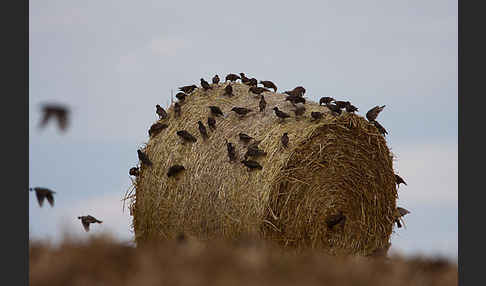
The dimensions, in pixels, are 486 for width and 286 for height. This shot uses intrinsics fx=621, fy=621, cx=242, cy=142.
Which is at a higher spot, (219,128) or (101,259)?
(219,128)

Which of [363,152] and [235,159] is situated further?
[363,152]

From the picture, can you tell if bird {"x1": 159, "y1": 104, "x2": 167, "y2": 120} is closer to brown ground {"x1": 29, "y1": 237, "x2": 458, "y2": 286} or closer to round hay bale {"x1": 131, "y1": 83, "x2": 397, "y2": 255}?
round hay bale {"x1": 131, "y1": 83, "x2": 397, "y2": 255}

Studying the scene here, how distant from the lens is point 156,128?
7.08m

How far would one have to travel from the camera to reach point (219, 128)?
21.3 feet

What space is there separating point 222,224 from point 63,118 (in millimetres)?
2561

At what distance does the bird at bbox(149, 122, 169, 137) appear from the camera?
7.06 metres

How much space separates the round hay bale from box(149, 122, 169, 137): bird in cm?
7

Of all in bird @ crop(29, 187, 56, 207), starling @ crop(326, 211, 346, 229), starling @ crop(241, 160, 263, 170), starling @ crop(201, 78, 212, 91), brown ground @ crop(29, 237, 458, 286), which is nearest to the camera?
brown ground @ crop(29, 237, 458, 286)

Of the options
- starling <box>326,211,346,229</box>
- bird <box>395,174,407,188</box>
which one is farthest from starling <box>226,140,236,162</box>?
bird <box>395,174,407,188</box>

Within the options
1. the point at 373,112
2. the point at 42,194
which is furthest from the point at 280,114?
the point at 42,194

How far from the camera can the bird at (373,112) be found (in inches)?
259

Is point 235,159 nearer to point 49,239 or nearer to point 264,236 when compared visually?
point 264,236

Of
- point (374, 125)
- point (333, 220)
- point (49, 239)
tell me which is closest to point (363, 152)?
point (374, 125)

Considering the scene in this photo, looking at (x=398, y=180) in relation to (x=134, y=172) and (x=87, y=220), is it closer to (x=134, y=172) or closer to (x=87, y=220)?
(x=134, y=172)
